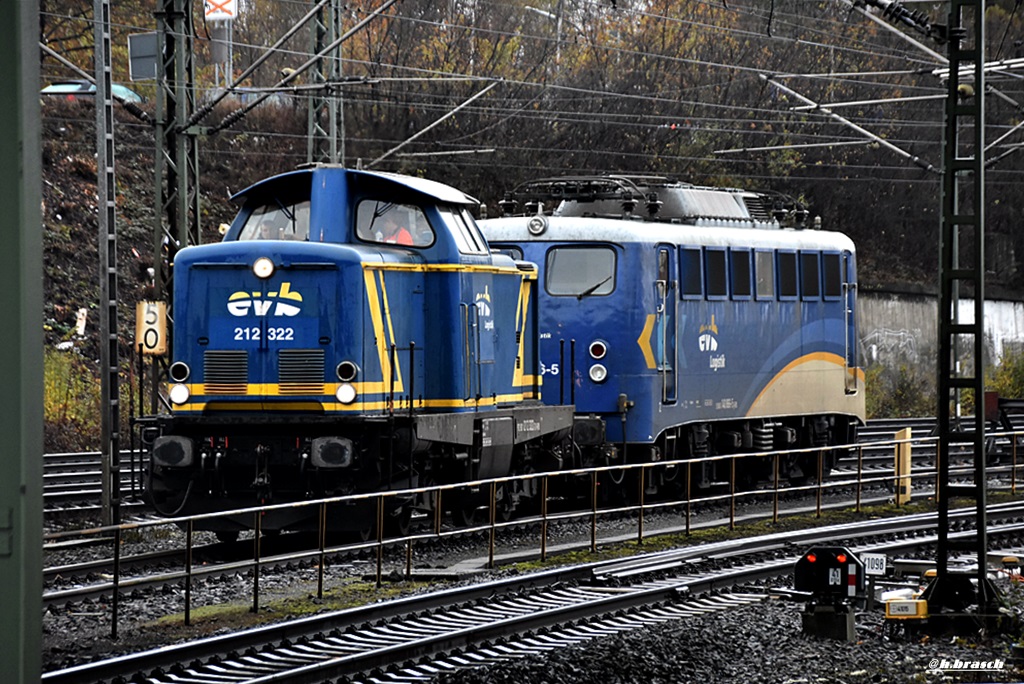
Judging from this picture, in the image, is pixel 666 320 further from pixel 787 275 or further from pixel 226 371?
pixel 226 371

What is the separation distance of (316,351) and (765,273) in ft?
30.7

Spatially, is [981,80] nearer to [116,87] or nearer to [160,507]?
[160,507]

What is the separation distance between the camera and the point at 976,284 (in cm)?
1130

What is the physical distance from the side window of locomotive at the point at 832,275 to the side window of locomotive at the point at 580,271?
4950 millimetres

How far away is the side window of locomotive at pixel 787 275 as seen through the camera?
72.6 feet

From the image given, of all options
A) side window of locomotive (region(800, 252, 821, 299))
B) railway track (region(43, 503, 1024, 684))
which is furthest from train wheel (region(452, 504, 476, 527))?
side window of locomotive (region(800, 252, 821, 299))

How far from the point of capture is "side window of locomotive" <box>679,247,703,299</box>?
794 inches

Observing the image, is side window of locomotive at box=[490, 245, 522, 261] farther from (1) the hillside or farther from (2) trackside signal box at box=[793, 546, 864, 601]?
(1) the hillside

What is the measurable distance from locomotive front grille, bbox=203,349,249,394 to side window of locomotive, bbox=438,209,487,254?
8.27 ft

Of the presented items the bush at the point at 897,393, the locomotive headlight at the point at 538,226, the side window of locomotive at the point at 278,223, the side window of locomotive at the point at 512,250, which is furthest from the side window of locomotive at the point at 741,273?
the bush at the point at 897,393

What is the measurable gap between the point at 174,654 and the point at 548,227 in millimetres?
11348

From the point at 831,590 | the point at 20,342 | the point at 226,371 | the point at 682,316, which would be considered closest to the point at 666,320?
the point at 682,316

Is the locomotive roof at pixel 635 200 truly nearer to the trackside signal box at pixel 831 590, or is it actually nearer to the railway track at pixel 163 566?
the railway track at pixel 163 566

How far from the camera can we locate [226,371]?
1447cm
